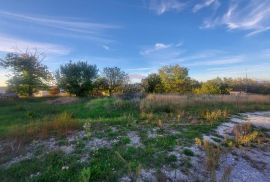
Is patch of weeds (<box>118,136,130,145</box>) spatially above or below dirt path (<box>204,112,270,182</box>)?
above

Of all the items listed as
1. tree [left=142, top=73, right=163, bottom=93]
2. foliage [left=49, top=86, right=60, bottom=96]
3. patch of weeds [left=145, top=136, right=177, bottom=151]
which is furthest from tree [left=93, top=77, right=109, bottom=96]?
patch of weeds [left=145, top=136, right=177, bottom=151]

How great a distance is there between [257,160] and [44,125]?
6575 mm

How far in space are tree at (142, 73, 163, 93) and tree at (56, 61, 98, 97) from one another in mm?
8094

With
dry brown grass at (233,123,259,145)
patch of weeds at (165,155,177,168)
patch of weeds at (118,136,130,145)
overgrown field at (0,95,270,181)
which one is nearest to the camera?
overgrown field at (0,95,270,181)

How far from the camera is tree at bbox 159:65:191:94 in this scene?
3173 cm

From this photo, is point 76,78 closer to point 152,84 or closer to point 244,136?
point 152,84

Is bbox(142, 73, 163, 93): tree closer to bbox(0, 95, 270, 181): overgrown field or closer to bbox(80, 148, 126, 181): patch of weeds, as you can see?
bbox(0, 95, 270, 181): overgrown field

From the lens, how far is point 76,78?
2664 centimetres

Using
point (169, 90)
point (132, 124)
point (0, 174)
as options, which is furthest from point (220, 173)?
point (169, 90)

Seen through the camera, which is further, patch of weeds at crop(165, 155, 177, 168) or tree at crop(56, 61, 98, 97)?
tree at crop(56, 61, 98, 97)

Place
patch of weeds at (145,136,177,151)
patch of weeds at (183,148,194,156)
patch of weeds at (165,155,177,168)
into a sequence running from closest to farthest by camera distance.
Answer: patch of weeds at (165,155,177,168)
patch of weeds at (183,148,194,156)
patch of weeds at (145,136,177,151)

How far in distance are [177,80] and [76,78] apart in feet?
53.1

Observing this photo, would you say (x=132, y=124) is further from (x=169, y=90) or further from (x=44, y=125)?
(x=169, y=90)

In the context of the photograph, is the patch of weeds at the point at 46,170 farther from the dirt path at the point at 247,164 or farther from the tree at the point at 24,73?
the tree at the point at 24,73
